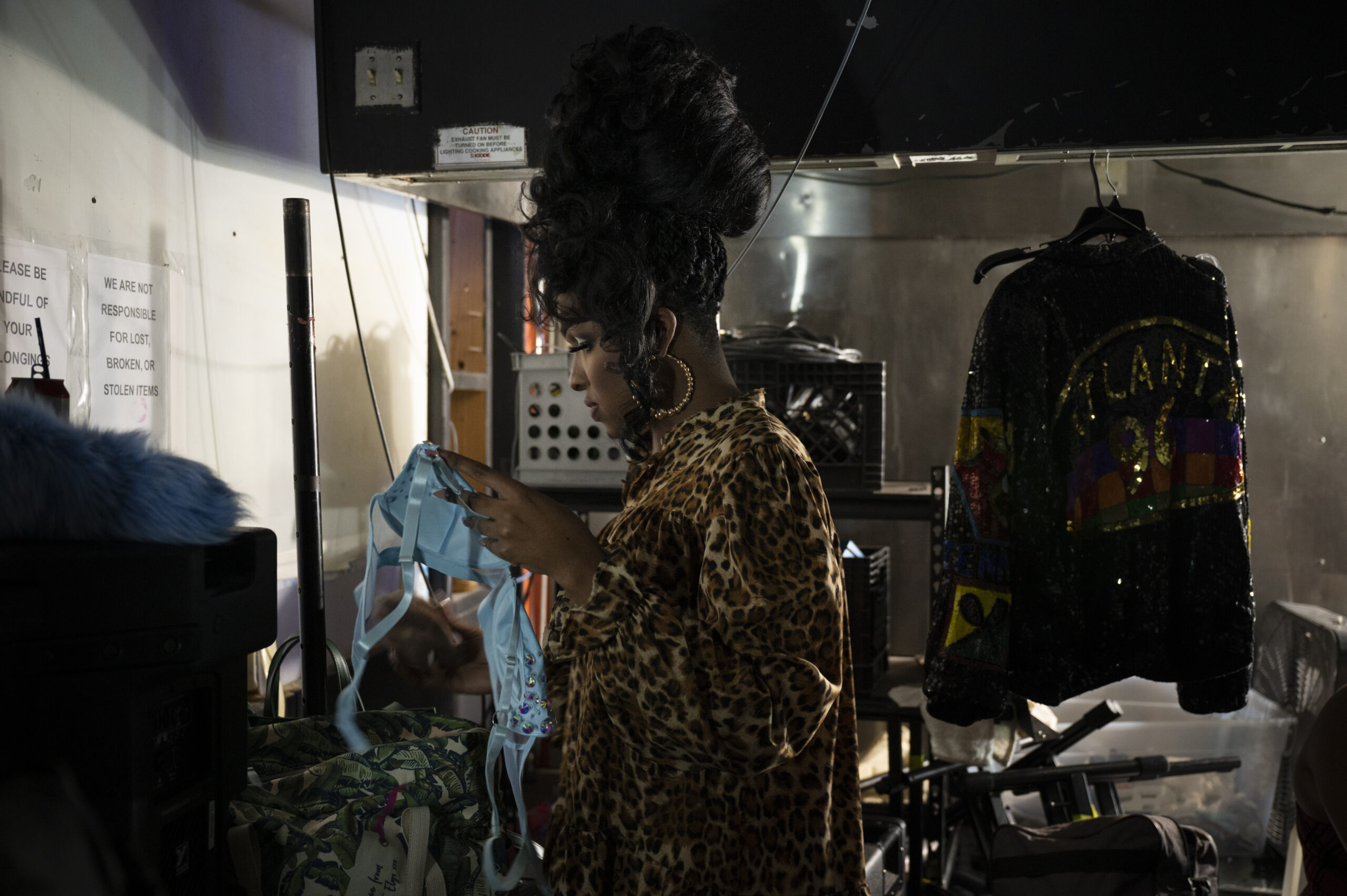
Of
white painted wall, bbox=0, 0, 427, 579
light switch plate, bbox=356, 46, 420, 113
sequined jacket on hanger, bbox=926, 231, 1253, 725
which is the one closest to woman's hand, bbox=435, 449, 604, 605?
white painted wall, bbox=0, 0, 427, 579

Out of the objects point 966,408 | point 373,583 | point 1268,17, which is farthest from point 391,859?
point 1268,17

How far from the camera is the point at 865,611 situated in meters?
2.80

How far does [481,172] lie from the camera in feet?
7.51

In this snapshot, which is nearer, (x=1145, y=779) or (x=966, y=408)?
(x=966, y=408)

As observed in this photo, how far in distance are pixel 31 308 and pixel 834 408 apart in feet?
6.48

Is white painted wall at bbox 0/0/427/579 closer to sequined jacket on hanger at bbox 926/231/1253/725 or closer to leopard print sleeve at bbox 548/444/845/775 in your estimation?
leopard print sleeve at bbox 548/444/845/775

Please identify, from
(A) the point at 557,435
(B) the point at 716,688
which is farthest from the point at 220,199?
(B) the point at 716,688

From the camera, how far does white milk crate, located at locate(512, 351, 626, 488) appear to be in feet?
9.47

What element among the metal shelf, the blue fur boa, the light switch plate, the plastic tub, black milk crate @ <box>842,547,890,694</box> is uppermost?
the light switch plate

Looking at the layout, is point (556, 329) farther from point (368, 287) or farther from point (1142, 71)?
point (368, 287)

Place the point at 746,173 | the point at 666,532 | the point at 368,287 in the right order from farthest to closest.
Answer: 1. the point at 368,287
2. the point at 746,173
3. the point at 666,532

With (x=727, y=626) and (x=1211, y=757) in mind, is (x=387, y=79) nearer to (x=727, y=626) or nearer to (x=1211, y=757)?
(x=727, y=626)

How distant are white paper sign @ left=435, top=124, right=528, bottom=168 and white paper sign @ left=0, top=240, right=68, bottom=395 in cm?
87

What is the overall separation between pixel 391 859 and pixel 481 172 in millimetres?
1572
